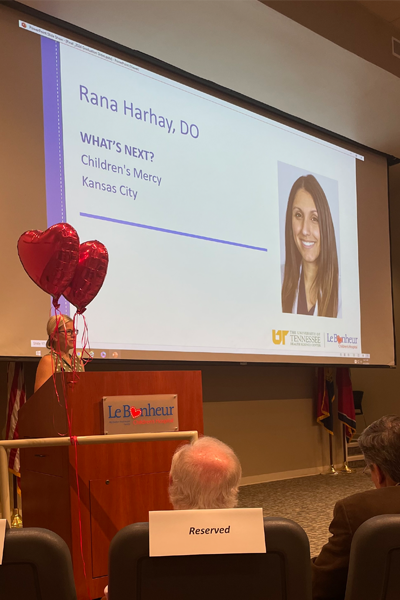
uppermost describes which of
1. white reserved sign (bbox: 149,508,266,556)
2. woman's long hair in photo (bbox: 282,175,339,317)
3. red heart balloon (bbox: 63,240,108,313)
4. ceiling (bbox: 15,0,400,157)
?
ceiling (bbox: 15,0,400,157)

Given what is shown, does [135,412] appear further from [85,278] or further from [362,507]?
[362,507]

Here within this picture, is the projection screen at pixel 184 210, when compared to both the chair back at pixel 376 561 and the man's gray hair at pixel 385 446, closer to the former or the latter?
the man's gray hair at pixel 385 446

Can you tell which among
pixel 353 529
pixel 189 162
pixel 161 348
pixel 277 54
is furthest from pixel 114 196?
pixel 353 529

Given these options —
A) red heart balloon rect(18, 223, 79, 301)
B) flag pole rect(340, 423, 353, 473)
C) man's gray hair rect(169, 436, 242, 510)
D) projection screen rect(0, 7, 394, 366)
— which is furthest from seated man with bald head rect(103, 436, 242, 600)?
flag pole rect(340, 423, 353, 473)

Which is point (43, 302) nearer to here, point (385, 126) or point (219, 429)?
point (219, 429)

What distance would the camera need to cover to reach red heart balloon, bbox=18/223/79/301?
79.0 inches

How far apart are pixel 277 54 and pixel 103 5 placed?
4.45 feet

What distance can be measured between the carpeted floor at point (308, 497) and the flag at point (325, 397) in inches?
21.1

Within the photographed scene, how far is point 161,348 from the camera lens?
390 centimetres

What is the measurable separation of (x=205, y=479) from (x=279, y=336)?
139 inches

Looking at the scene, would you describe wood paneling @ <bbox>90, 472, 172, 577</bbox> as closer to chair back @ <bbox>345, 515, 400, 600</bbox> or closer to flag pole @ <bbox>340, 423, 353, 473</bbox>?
chair back @ <bbox>345, 515, 400, 600</bbox>

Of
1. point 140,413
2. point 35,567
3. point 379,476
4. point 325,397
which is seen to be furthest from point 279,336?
point 35,567

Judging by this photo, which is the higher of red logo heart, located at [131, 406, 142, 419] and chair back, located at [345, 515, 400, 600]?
red logo heart, located at [131, 406, 142, 419]

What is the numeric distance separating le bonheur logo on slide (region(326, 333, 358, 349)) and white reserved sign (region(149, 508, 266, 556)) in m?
4.20
